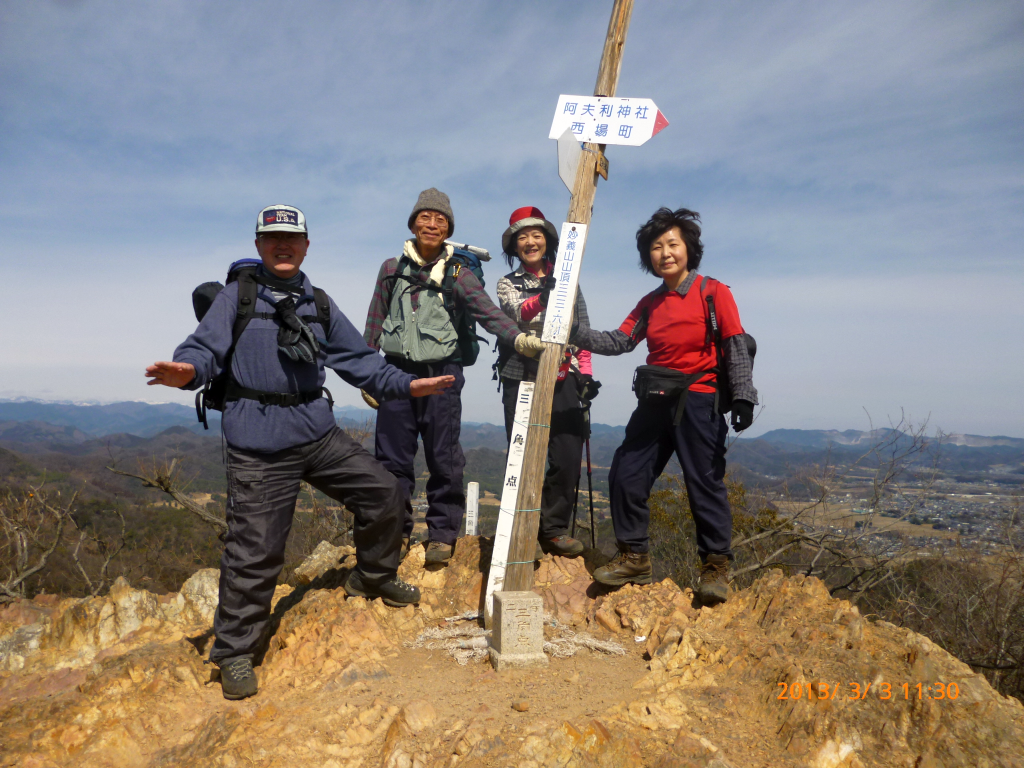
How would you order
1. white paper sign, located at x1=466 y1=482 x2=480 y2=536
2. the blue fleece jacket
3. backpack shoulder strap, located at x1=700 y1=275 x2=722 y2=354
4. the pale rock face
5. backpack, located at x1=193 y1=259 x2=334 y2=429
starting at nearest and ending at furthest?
the blue fleece jacket → backpack, located at x1=193 y1=259 x2=334 y2=429 → backpack shoulder strap, located at x1=700 y1=275 x2=722 y2=354 → the pale rock face → white paper sign, located at x1=466 y1=482 x2=480 y2=536

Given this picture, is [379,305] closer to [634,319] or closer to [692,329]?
[634,319]

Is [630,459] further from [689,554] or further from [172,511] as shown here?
[172,511]

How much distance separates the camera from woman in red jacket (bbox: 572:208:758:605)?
Answer: 3.79m

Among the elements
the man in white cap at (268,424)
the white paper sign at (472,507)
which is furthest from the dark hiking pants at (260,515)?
the white paper sign at (472,507)

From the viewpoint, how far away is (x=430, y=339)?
413cm

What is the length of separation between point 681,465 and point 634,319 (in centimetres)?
113

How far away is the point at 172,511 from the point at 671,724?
25568 millimetres

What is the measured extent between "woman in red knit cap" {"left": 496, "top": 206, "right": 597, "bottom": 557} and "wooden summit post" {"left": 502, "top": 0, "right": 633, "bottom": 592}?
0.38 m

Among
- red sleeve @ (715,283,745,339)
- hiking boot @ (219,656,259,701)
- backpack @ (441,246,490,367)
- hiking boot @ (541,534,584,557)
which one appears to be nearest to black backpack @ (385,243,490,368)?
backpack @ (441,246,490,367)

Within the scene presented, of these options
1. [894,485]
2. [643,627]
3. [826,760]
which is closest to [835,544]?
[894,485]

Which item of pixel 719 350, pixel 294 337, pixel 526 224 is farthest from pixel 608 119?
pixel 294 337

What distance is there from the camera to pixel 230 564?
315cm

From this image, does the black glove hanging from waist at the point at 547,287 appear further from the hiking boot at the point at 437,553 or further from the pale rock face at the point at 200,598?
the pale rock face at the point at 200,598
